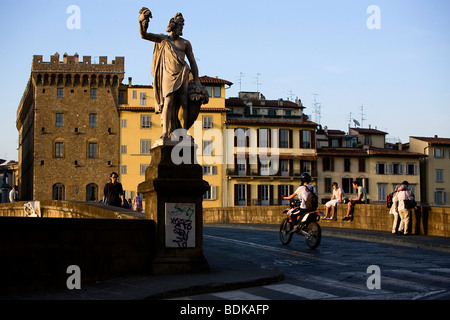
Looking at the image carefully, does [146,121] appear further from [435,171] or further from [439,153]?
[439,153]

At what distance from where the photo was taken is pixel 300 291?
9367 mm

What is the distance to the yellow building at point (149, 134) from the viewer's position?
253 feet

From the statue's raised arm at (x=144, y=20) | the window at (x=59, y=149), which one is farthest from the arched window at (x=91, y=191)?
the statue's raised arm at (x=144, y=20)

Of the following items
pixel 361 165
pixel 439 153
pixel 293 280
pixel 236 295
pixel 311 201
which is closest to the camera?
pixel 236 295

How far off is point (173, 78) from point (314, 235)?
20.4 ft

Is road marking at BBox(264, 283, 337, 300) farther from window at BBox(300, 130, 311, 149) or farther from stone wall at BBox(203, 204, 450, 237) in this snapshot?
window at BBox(300, 130, 311, 149)

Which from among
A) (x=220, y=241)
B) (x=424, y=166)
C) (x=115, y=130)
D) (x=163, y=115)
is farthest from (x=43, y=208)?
(x=424, y=166)

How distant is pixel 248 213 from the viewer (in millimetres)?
35531

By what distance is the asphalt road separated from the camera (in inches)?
358

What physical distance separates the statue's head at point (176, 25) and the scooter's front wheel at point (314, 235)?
629cm

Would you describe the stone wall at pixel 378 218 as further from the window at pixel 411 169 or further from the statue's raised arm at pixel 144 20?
the window at pixel 411 169

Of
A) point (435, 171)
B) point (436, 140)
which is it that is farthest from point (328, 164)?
point (436, 140)

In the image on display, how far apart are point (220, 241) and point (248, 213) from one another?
17604 millimetres
